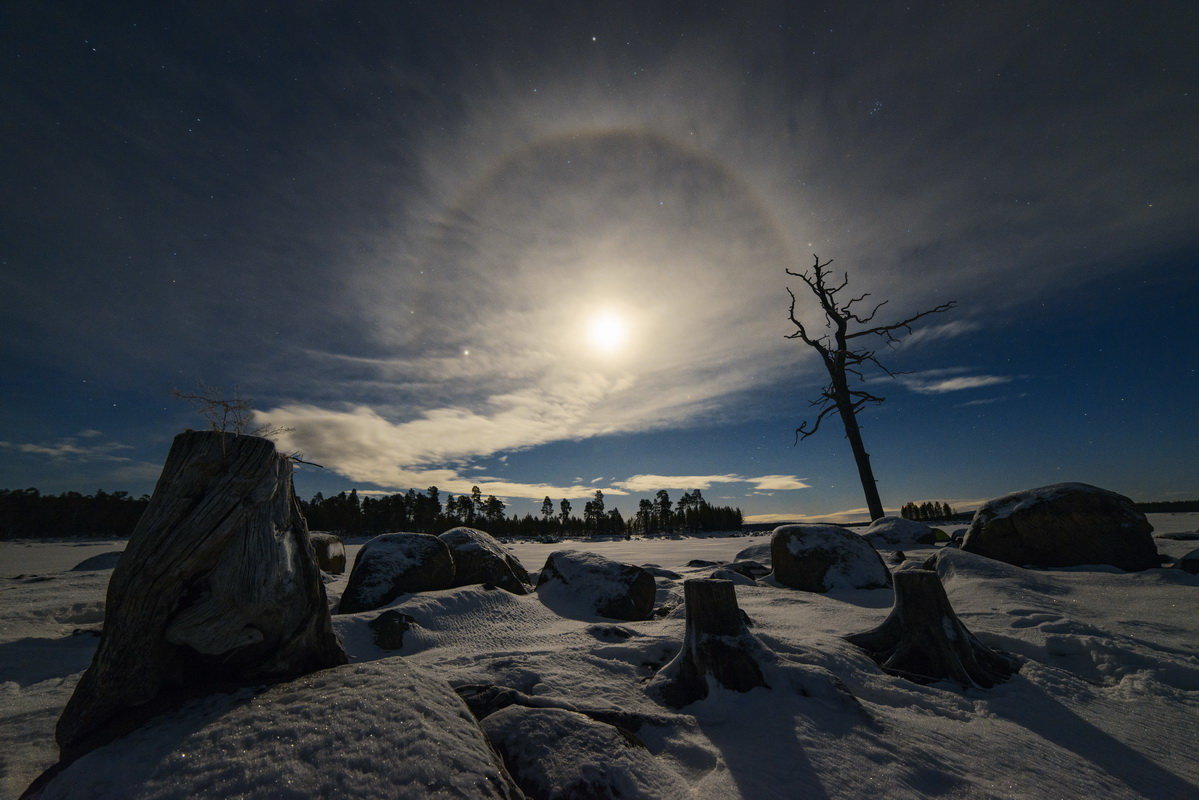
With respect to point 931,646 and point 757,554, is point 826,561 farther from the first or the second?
point 757,554

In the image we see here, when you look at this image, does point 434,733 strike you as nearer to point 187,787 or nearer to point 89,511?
point 187,787

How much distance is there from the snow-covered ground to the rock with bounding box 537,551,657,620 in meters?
0.34

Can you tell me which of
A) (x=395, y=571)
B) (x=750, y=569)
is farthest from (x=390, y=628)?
(x=750, y=569)

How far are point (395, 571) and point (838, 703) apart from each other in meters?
5.62

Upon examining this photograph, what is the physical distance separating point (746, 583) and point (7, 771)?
8.14 m

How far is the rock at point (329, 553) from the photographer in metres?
11.4

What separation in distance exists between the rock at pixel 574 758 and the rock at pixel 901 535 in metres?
11.0

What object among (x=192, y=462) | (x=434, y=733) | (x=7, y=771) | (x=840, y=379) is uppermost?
(x=840, y=379)

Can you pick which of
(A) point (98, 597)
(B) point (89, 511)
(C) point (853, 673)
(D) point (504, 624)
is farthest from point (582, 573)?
(B) point (89, 511)

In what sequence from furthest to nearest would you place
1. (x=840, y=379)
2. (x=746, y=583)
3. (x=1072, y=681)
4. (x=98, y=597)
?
1. (x=840, y=379)
2. (x=746, y=583)
3. (x=98, y=597)
4. (x=1072, y=681)

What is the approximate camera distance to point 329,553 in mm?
11586

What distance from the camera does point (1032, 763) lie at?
2.47m

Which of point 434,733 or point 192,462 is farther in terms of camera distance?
point 192,462

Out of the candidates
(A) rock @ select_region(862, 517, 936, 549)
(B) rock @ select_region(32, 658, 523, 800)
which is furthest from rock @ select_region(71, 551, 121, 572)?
(A) rock @ select_region(862, 517, 936, 549)
